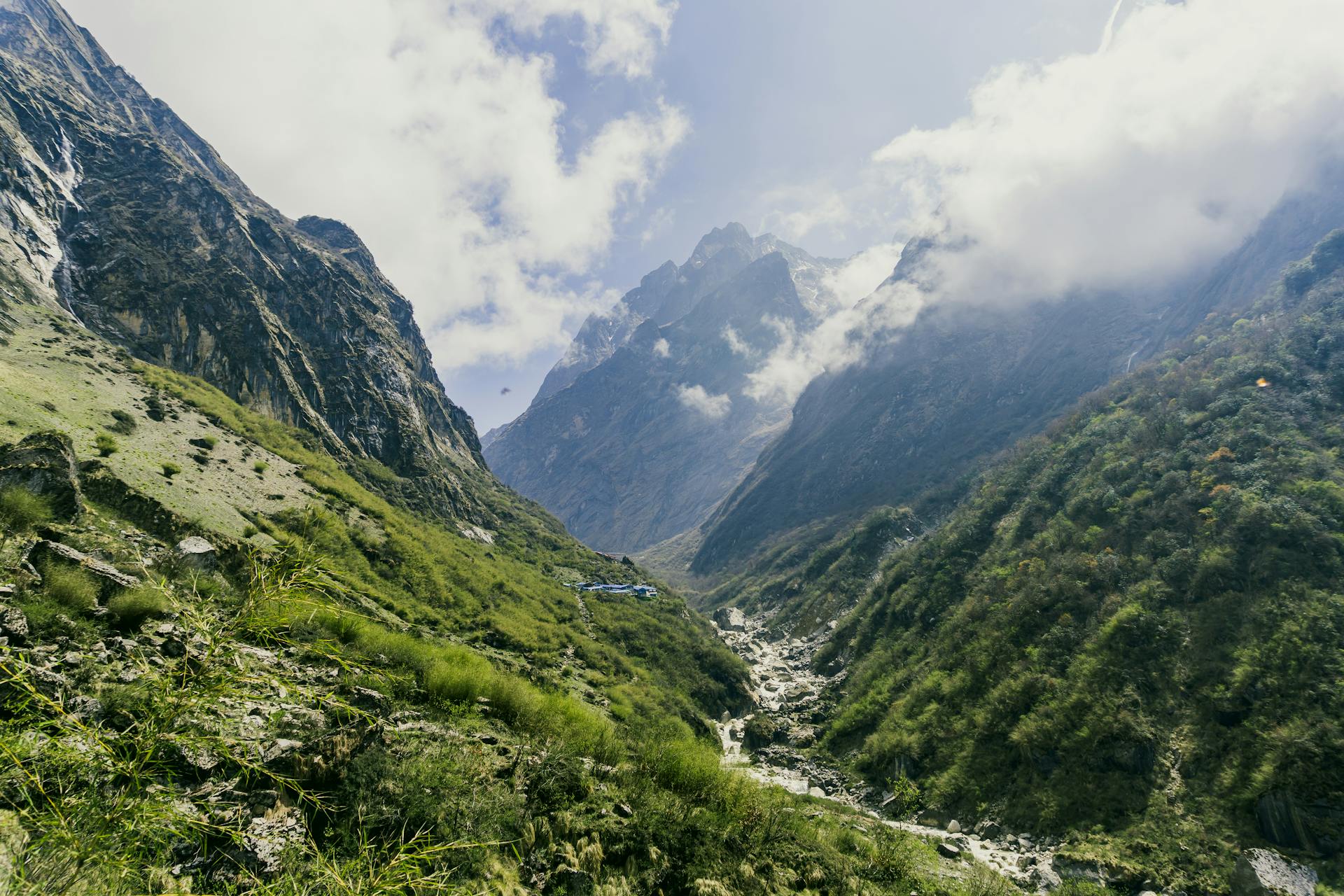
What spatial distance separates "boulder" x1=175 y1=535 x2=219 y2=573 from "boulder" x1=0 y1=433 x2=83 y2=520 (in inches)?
142

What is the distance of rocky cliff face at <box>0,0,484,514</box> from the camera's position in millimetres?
70812

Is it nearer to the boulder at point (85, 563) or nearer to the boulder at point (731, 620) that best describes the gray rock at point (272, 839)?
the boulder at point (85, 563)

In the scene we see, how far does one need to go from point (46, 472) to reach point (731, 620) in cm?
11876

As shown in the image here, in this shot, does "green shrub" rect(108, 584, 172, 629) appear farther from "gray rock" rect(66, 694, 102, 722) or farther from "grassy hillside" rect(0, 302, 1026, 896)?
"gray rock" rect(66, 694, 102, 722)

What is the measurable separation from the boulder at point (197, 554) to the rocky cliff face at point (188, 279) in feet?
213

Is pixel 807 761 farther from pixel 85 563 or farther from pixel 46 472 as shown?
pixel 46 472

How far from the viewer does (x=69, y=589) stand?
38.8 ft

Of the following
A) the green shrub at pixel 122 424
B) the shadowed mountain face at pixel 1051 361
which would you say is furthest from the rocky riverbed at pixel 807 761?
the shadowed mountain face at pixel 1051 361

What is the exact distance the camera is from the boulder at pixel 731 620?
399ft

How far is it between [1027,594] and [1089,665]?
11898 millimetres

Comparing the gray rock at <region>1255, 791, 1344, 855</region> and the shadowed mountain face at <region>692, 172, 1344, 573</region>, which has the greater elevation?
the shadowed mountain face at <region>692, 172, 1344, 573</region>

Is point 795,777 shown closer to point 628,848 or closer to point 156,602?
A: point 628,848

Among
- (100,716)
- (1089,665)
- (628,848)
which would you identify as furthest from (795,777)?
(100,716)

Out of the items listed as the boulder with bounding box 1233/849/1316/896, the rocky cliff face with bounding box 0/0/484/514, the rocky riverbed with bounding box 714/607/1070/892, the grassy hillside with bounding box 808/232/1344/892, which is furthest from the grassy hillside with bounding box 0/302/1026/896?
the rocky cliff face with bounding box 0/0/484/514
